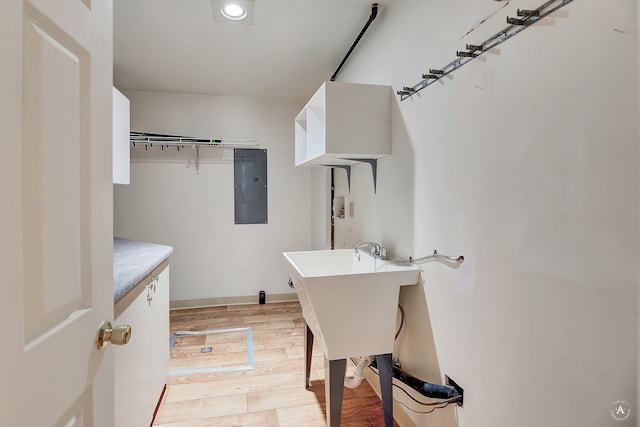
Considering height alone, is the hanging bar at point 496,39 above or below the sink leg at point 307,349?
above

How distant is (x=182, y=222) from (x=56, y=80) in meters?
3.24

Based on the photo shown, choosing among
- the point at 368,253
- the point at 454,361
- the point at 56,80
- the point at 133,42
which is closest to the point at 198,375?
the point at 368,253

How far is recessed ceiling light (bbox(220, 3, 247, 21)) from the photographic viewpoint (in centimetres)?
193

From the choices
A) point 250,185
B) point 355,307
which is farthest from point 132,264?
point 250,185

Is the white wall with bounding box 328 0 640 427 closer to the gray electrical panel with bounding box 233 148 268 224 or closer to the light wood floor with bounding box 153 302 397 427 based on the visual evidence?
the light wood floor with bounding box 153 302 397 427

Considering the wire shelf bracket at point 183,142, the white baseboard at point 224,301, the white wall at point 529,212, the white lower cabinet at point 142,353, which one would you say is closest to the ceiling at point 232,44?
the wire shelf bracket at point 183,142

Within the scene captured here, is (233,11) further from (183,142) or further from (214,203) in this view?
(214,203)

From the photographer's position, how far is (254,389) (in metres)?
2.12

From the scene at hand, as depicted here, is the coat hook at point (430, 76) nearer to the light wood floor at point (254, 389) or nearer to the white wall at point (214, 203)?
the light wood floor at point (254, 389)

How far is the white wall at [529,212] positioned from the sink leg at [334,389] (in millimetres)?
402

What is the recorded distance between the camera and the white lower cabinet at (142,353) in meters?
1.21

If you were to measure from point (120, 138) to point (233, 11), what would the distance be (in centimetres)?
107

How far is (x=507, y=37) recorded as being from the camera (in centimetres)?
105

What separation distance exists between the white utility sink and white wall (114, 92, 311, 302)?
7.46 ft
